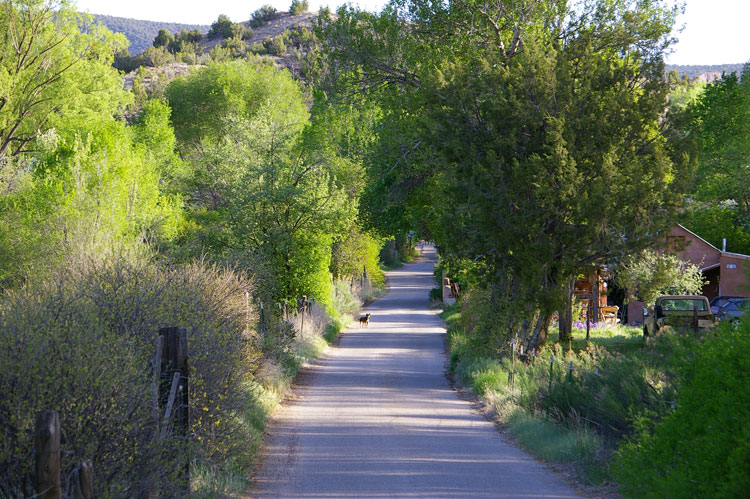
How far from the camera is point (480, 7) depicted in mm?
21719

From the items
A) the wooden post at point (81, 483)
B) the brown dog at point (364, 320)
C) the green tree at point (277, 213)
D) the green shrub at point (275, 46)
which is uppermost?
the green shrub at point (275, 46)

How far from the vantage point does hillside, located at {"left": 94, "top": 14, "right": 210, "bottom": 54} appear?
150462mm

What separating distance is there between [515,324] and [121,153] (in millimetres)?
15598

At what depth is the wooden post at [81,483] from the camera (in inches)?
198

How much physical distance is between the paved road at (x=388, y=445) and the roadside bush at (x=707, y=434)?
3181mm

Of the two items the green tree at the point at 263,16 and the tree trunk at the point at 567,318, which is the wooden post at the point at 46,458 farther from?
the green tree at the point at 263,16

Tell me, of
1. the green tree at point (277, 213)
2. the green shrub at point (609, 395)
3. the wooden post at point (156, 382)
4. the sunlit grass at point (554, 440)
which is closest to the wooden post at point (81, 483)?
the wooden post at point (156, 382)

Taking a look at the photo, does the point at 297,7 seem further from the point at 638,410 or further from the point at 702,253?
the point at 638,410

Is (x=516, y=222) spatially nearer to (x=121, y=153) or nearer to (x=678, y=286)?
(x=121, y=153)

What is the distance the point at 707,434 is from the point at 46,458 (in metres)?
4.33

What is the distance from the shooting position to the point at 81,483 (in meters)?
5.04

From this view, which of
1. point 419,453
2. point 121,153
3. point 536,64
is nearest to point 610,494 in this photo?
point 419,453

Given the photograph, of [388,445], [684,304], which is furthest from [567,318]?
[684,304]

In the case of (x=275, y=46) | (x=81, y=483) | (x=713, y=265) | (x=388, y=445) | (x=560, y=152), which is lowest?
(x=388, y=445)
